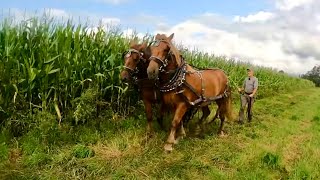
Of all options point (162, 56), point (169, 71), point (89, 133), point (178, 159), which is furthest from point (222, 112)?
point (89, 133)

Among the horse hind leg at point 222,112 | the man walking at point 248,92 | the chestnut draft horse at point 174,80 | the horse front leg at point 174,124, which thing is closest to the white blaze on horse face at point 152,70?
the chestnut draft horse at point 174,80

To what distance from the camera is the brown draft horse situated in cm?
713

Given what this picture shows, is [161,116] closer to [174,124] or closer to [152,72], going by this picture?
[174,124]

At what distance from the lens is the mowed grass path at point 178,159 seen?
5.70 m

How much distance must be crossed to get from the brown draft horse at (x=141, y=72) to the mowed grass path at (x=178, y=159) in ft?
2.36

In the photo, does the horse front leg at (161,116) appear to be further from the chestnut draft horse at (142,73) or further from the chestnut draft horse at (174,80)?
the chestnut draft horse at (174,80)

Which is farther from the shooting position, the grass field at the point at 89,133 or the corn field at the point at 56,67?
the corn field at the point at 56,67

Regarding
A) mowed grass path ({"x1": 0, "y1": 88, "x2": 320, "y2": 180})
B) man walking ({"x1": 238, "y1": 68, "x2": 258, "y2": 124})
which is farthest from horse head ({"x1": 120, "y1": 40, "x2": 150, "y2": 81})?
man walking ({"x1": 238, "y1": 68, "x2": 258, "y2": 124})

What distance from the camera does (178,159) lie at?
6.59 meters

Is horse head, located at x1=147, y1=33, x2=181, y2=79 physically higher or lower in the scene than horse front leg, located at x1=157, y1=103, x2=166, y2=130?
higher

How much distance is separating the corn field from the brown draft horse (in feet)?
2.67

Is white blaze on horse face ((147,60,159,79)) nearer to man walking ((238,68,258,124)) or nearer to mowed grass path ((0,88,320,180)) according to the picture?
mowed grass path ((0,88,320,180))

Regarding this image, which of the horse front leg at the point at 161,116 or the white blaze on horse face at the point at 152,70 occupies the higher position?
the white blaze on horse face at the point at 152,70

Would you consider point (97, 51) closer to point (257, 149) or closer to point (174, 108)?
point (174, 108)
